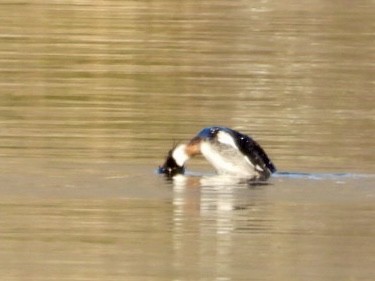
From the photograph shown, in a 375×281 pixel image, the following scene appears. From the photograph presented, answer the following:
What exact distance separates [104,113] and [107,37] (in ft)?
25.0

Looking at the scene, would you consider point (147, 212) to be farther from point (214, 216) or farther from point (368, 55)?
point (368, 55)

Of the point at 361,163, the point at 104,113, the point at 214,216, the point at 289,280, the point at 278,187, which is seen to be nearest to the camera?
the point at 289,280

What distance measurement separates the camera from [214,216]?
11273 millimetres

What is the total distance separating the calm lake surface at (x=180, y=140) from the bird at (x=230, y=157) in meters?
0.13

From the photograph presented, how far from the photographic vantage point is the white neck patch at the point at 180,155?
1284cm

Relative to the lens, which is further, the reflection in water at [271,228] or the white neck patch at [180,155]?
the white neck patch at [180,155]

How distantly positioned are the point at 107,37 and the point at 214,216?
40.3 ft

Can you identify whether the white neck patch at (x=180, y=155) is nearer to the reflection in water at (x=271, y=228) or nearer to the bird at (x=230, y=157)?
the bird at (x=230, y=157)

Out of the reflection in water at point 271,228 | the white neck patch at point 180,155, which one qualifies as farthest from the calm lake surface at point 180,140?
the white neck patch at point 180,155

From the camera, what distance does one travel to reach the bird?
12594 mm

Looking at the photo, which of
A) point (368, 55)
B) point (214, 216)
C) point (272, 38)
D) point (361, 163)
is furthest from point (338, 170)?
point (272, 38)

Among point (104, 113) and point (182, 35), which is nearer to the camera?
point (104, 113)

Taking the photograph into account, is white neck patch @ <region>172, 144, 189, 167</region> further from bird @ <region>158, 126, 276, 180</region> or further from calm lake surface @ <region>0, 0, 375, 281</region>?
calm lake surface @ <region>0, 0, 375, 281</region>

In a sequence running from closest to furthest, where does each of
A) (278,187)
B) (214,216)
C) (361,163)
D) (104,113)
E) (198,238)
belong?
(198,238), (214,216), (278,187), (361,163), (104,113)
